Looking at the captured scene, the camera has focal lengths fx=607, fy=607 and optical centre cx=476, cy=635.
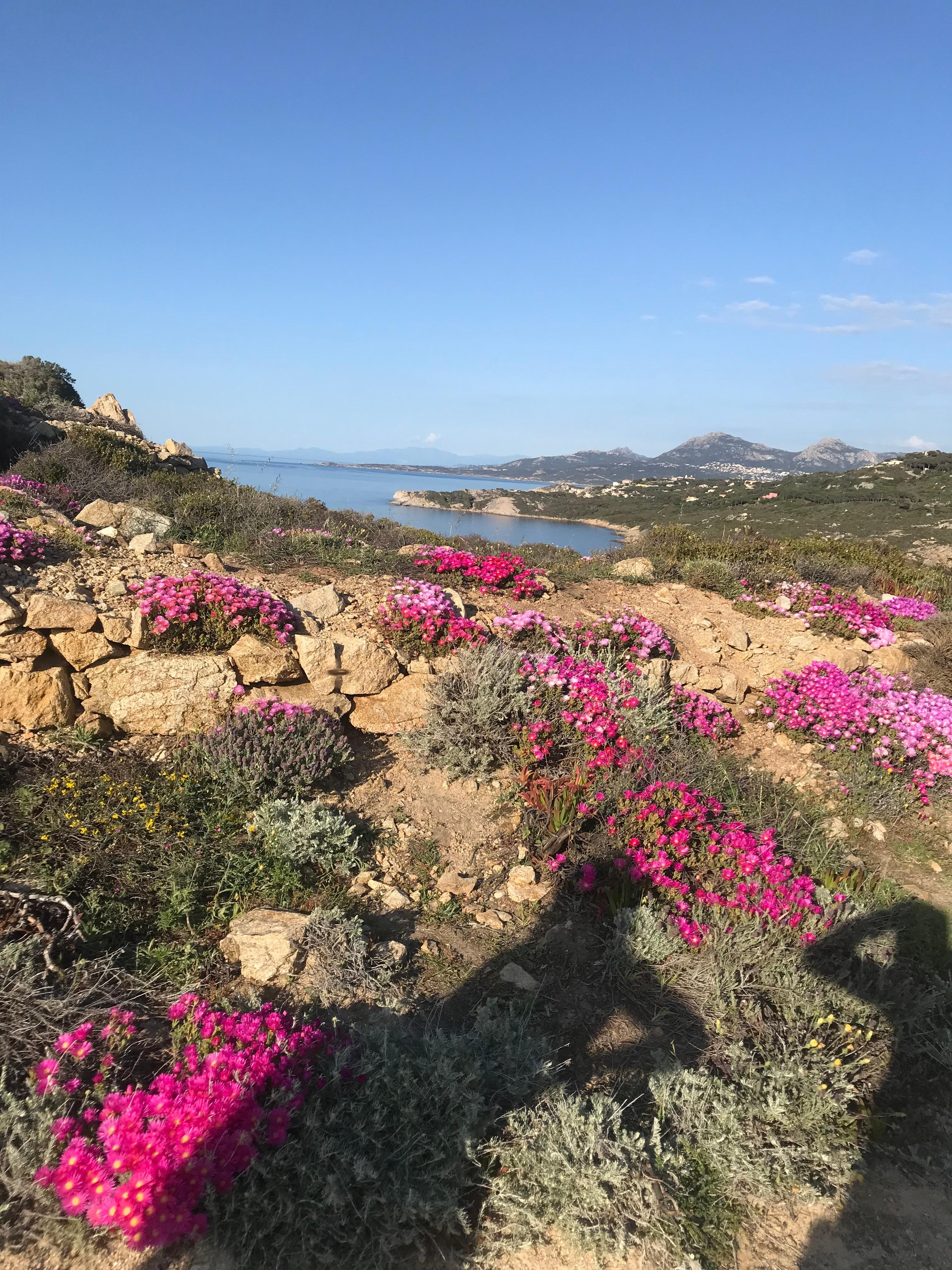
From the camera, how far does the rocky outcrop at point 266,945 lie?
3.41 metres

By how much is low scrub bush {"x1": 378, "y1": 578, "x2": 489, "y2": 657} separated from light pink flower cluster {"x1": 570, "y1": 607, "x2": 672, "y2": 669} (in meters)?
1.30

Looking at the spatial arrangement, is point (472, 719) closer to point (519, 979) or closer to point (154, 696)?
point (519, 979)

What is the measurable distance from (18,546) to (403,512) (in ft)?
42.9

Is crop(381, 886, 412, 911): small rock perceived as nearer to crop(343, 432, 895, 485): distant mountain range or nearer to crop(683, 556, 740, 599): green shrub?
crop(683, 556, 740, 599): green shrub

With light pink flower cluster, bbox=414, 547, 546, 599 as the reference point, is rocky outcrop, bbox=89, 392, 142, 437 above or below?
above

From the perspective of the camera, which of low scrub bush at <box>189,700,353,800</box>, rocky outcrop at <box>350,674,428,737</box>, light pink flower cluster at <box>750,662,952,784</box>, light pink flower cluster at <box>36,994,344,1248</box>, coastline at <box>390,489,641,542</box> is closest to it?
light pink flower cluster at <box>36,994,344,1248</box>

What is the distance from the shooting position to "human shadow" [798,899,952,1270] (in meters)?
2.68

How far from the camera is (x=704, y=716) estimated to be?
6.61 meters

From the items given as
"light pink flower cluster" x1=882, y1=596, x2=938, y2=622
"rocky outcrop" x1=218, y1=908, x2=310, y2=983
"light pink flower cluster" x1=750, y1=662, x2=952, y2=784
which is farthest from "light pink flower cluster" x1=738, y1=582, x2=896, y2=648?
"rocky outcrop" x1=218, y1=908, x2=310, y2=983

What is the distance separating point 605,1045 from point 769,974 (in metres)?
1.20

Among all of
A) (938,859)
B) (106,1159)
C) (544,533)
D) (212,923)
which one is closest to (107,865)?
(212,923)

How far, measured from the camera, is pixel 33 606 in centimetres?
493

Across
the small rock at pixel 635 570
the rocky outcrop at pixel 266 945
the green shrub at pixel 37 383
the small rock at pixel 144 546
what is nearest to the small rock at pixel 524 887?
the rocky outcrop at pixel 266 945

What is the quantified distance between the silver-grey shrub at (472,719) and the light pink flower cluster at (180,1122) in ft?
8.76
